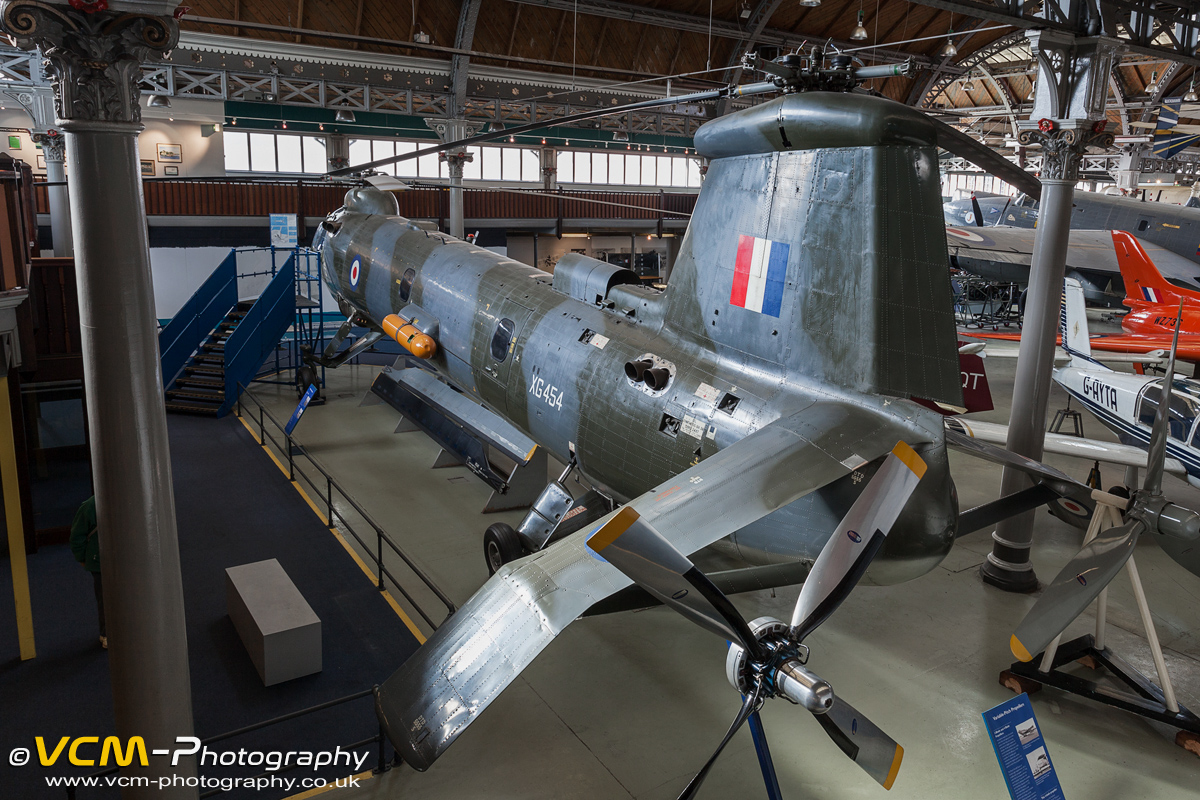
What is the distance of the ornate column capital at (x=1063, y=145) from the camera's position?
1056 cm

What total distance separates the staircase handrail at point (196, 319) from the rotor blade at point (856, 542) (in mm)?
18492

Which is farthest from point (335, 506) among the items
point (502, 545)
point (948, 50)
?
point (948, 50)

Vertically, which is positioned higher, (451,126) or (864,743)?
(451,126)

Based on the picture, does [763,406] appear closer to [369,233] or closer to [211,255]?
[369,233]

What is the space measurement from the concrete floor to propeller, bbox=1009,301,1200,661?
72.0 inches

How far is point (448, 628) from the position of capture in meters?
5.96

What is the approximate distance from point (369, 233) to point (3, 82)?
37.2ft

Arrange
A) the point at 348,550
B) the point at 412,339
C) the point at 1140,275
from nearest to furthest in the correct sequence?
the point at 348,550 → the point at 412,339 → the point at 1140,275

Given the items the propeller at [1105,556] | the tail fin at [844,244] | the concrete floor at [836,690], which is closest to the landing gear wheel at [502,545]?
the concrete floor at [836,690]

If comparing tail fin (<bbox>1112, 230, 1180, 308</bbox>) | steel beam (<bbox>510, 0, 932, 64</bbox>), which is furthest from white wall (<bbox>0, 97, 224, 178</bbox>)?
tail fin (<bbox>1112, 230, 1180, 308</bbox>)

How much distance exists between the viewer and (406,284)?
14.8 m

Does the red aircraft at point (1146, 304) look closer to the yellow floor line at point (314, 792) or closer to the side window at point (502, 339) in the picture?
the side window at point (502, 339)

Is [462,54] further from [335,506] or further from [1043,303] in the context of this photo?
[1043,303]

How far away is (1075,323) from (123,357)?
17138 millimetres
